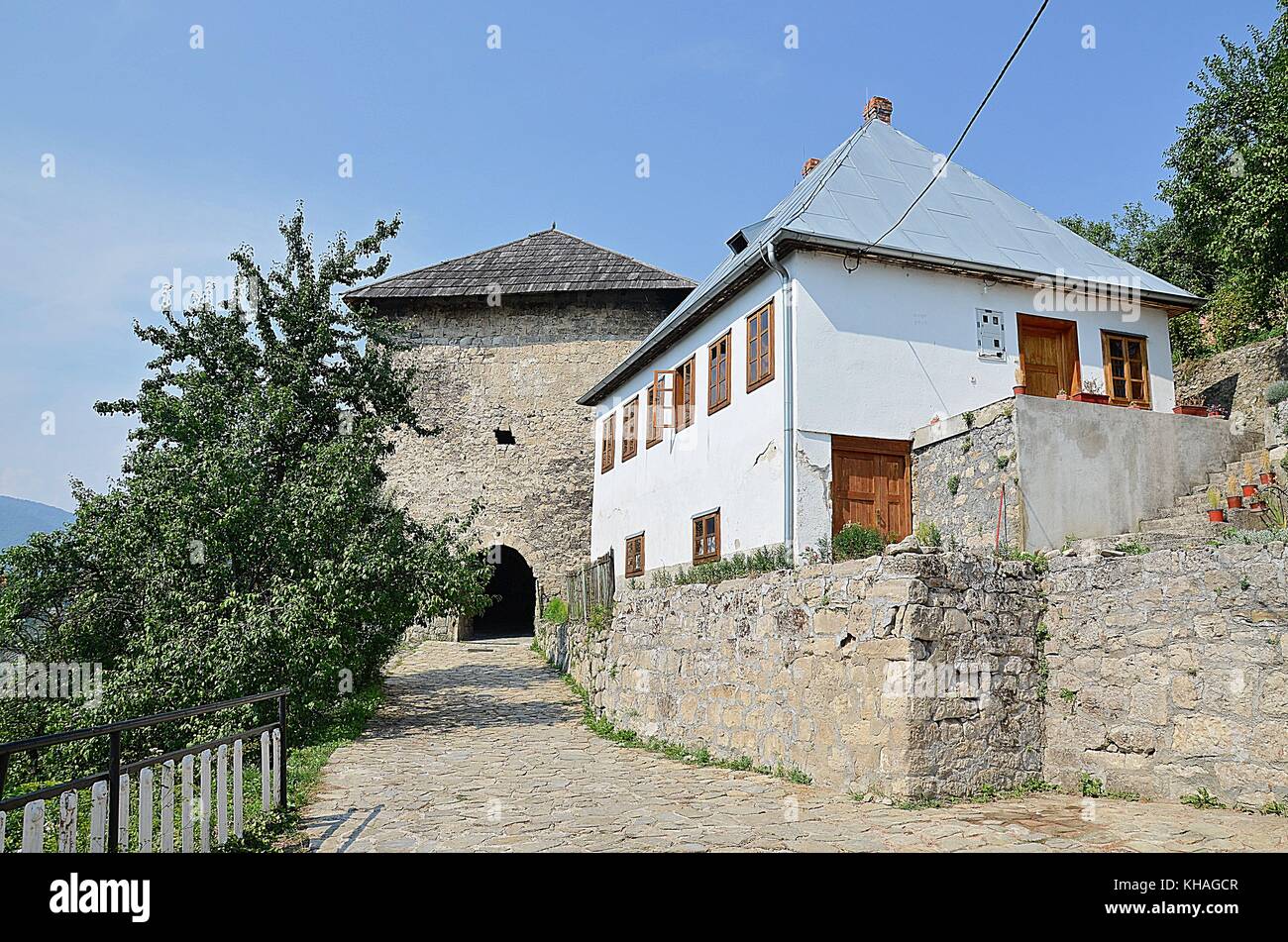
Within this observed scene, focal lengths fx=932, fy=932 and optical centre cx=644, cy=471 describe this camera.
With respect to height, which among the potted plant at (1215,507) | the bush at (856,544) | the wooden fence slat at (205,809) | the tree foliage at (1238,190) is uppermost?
the tree foliage at (1238,190)

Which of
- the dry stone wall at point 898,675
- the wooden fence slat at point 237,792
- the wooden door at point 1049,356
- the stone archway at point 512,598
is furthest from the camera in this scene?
the stone archway at point 512,598

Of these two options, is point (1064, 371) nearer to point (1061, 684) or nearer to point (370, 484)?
point (1061, 684)

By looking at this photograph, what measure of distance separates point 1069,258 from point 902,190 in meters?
2.84

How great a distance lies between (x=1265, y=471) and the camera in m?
11.1

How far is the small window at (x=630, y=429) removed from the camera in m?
19.0

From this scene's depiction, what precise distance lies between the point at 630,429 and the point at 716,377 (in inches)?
191

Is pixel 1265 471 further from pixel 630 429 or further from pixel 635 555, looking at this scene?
pixel 630 429

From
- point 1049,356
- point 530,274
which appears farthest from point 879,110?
point 530,274

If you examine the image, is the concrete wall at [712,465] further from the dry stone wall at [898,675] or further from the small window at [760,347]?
the dry stone wall at [898,675]

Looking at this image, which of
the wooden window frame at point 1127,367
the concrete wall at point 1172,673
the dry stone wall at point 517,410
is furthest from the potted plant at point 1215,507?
the dry stone wall at point 517,410

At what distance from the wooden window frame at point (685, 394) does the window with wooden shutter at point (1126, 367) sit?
641 centimetres

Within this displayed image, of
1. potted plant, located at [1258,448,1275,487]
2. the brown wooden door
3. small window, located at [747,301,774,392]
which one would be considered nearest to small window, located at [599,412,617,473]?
small window, located at [747,301,774,392]

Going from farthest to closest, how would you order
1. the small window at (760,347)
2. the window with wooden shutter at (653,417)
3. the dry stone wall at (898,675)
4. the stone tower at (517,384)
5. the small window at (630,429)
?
the stone tower at (517,384)
the small window at (630,429)
the window with wooden shutter at (653,417)
the small window at (760,347)
the dry stone wall at (898,675)

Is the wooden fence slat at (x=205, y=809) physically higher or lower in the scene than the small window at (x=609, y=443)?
lower
